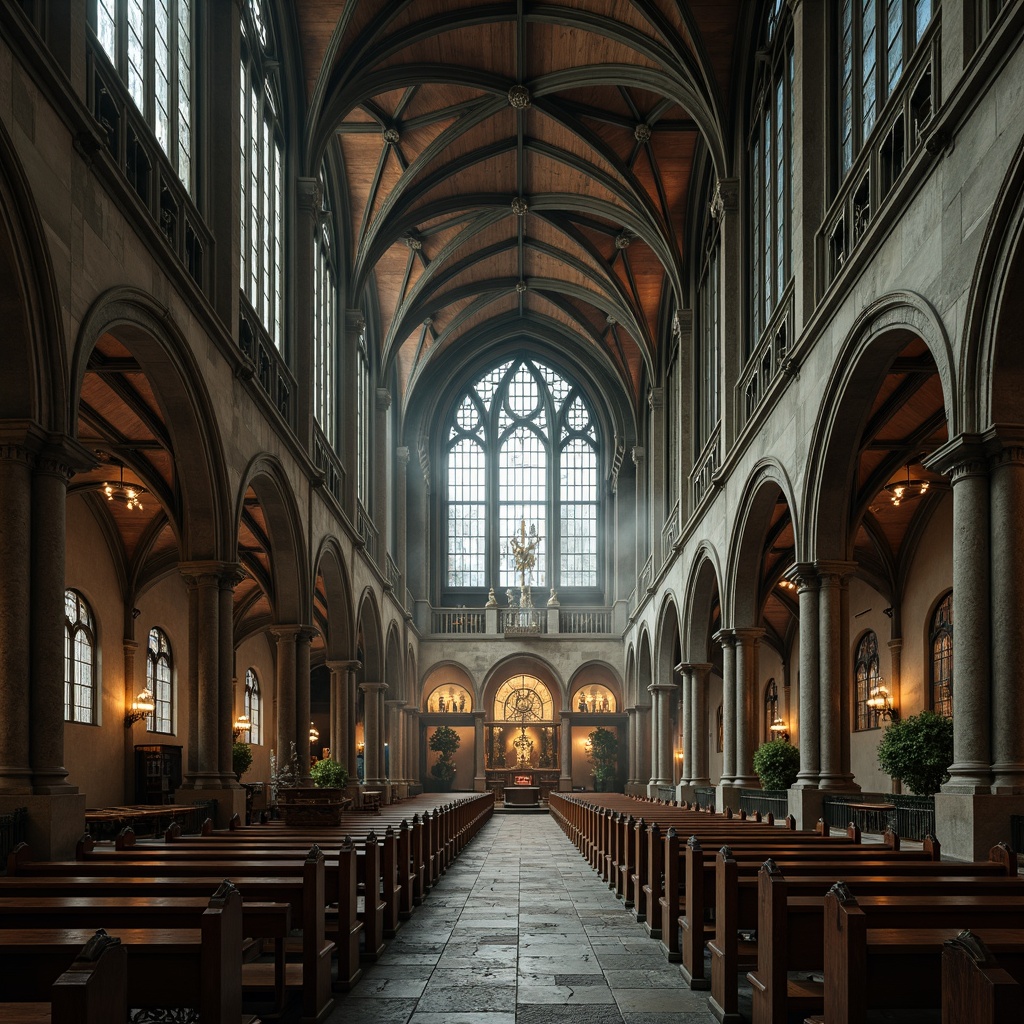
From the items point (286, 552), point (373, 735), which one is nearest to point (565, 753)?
point (373, 735)

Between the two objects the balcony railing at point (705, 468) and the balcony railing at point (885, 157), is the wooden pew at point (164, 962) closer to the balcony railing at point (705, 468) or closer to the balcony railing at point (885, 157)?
the balcony railing at point (885, 157)

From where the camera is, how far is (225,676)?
1588cm

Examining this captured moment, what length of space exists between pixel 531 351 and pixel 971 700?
33.3 m

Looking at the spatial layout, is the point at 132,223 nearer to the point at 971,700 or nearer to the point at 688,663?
the point at 971,700

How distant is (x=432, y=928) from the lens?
10156 millimetres

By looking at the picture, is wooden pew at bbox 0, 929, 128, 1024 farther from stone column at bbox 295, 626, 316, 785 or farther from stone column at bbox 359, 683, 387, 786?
stone column at bbox 359, 683, 387, 786

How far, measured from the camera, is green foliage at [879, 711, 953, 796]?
12938mm

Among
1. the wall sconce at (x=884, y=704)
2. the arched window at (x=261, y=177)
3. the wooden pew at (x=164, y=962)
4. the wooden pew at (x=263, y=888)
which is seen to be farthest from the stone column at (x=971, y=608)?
the wall sconce at (x=884, y=704)

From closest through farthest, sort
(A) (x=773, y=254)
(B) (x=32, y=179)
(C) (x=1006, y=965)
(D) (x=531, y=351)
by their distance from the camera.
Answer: (C) (x=1006, y=965)
(B) (x=32, y=179)
(A) (x=773, y=254)
(D) (x=531, y=351)

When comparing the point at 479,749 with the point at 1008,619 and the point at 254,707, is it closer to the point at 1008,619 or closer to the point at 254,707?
the point at 254,707

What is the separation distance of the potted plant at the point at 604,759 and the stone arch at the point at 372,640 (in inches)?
429

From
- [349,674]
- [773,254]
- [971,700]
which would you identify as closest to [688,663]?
[349,674]

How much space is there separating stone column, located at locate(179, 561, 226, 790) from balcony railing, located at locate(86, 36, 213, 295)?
3.81 meters

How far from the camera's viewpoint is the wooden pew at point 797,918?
5.54m
